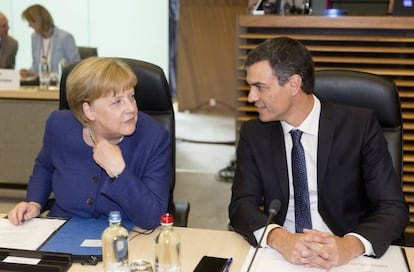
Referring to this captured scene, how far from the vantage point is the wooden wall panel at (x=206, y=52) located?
24.0 ft

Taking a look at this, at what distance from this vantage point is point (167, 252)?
5.03ft

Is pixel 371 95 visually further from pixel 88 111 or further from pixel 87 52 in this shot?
pixel 87 52

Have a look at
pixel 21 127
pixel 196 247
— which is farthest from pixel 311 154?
pixel 21 127

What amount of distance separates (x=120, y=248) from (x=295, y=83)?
87 centimetres

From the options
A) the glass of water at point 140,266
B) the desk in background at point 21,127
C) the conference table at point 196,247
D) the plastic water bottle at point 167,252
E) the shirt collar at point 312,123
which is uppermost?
the shirt collar at point 312,123

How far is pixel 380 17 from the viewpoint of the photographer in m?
3.19

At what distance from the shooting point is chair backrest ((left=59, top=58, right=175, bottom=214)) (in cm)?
232

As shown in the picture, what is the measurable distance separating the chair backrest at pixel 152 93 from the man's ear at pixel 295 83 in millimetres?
541

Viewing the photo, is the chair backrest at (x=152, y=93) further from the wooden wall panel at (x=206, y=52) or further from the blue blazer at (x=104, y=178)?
the wooden wall panel at (x=206, y=52)

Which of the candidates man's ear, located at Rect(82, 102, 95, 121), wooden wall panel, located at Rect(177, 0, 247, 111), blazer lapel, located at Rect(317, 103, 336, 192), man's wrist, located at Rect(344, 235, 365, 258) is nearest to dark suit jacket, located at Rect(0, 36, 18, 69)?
wooden wall panel, located at Rect(177, 0, 247, 111)

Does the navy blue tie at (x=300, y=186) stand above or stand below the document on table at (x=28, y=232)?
above

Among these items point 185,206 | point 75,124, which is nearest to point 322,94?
point 185,206

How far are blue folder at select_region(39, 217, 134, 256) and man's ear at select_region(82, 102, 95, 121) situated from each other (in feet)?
1.14

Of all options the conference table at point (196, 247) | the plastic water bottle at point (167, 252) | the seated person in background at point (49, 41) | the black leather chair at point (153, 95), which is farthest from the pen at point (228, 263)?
the seated person in background at point (49, 41)
